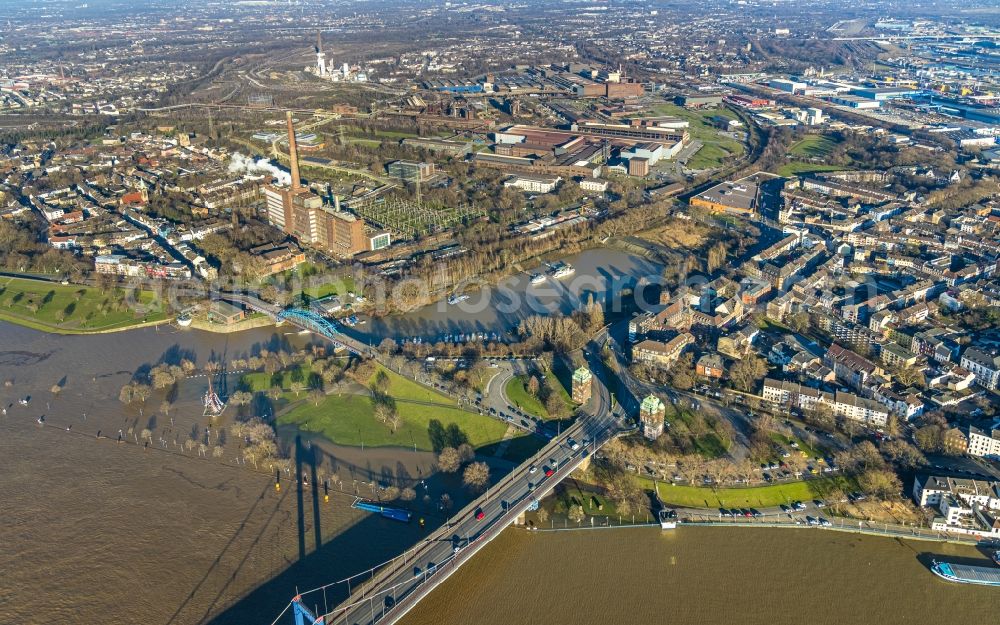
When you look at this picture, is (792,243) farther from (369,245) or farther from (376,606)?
(376,606)

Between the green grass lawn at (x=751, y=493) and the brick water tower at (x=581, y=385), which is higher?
the brick water tower at (x=581, y=385)

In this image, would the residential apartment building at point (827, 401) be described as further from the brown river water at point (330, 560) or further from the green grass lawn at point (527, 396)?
the green grass lawn at point (527, 396)

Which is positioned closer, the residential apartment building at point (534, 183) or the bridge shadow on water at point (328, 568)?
the bridge shadow on water at point (328, 568)

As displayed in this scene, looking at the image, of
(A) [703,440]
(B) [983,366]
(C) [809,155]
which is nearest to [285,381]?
(A) [703,440]

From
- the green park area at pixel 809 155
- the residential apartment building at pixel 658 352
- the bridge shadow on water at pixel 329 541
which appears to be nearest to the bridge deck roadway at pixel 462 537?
the bridge shadow on water at pixel 329 541

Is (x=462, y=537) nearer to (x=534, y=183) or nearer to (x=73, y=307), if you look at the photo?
(x=73, y=307)

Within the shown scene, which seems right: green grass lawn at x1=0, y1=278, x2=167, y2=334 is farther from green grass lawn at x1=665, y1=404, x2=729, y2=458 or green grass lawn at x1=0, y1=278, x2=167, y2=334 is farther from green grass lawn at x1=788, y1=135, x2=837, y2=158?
green grass lawn at x1=788, y1=135, x2=837, y2=158
